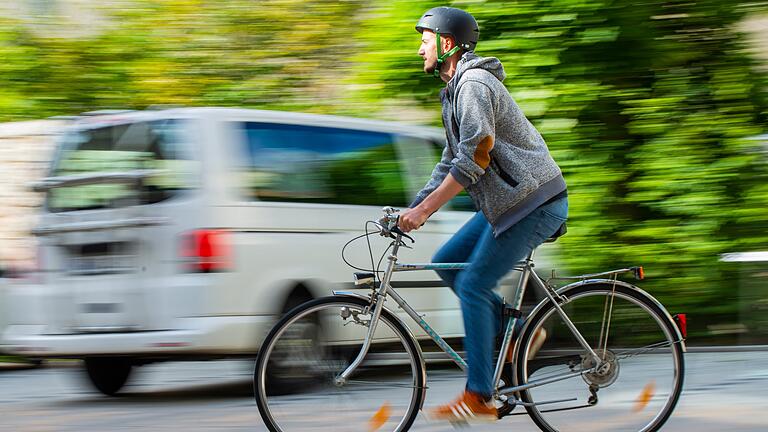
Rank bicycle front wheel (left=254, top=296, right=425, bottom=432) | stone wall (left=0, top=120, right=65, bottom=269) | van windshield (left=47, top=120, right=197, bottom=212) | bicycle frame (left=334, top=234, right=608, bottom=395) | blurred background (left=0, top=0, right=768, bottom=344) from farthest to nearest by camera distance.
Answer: stone wall (left=0, top=120, right=65, bottom=269), blurred background (left=0, top=0, right=768, bottom=344), van windshield (left=47, top=120, right=197, bottom=212), bicycle frame (left=334, top=234, right=608, bottom=395), bicycle front wheel (left=254, top=296, right=425, bottom=432)

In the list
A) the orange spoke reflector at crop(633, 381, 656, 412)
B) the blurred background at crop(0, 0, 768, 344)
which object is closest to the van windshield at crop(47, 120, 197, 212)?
the blurred background at crop(0, 0, 768, 344)

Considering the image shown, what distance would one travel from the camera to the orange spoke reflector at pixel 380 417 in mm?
4973

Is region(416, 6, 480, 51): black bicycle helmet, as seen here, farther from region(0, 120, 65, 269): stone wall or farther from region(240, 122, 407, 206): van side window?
region(0, 120, 65, 269): stone wall

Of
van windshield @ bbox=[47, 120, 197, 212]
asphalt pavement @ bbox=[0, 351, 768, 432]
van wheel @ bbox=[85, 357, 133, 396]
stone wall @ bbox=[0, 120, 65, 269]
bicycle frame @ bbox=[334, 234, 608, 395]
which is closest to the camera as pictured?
bicycle frame @ bbox=[334, 234, 608, 395]

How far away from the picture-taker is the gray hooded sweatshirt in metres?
4.80

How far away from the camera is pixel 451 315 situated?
815 centimetres

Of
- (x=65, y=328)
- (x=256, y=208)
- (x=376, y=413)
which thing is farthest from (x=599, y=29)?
(x=376, y=413)

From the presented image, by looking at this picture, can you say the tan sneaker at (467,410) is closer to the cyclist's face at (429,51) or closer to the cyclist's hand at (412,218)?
the cyclist's hand at (412,218)

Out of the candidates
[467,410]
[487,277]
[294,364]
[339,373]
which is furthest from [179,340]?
[487,277]

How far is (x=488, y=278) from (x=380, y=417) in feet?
2.30

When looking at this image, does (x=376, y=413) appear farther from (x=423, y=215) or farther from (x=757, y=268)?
(x=757, y=268)

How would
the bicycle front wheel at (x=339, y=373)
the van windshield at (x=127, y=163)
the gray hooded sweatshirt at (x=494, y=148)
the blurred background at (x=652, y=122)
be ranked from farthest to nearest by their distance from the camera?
1. the blurred background at (x=652, y=122)
2. the van windshield at (x=127, y=163)
3. the bicycle front wheel at (x=339, y=373)
4. the gray hooded sweatshirt at (x=494, y=148)

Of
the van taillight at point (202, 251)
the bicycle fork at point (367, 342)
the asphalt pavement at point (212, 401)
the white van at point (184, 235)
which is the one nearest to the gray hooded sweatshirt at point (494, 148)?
the bicycle fork at point (367, 342)

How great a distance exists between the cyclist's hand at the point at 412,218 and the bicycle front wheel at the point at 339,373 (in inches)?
13.7
